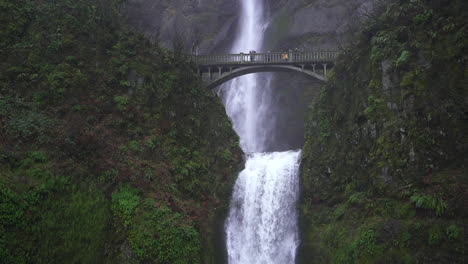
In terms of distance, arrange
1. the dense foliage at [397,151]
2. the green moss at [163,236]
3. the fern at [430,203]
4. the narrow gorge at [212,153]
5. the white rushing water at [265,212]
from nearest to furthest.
→ 1. the fern at [430,203]
2. the dense foliage at [397,151]
3. the narrow gorge at [212,153]
4. the green moss at [163,236]
5. the white rushing water at [265,212]

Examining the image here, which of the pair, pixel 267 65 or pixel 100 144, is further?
pixel 267 65

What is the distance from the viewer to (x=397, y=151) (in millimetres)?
14477

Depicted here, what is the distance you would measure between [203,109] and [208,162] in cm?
420

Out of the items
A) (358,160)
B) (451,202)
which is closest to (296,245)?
(358,160)

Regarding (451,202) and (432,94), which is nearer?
(451,202)

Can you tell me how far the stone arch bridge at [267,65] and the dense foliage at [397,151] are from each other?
609cm

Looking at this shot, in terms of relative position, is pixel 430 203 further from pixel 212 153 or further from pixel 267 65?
pixel 267 65

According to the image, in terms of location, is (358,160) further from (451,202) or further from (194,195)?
(194,195)

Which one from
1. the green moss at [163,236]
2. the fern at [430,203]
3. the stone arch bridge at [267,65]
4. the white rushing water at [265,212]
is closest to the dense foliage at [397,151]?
the fern at [430,203]

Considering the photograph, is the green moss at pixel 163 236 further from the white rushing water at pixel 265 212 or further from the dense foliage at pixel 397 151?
the dense foliage at pixel 397 151

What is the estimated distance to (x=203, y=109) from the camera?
2286 cm

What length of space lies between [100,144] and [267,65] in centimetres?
1532

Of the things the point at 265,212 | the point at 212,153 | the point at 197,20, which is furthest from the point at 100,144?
the point at 197,20

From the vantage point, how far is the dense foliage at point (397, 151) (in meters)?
11.7
